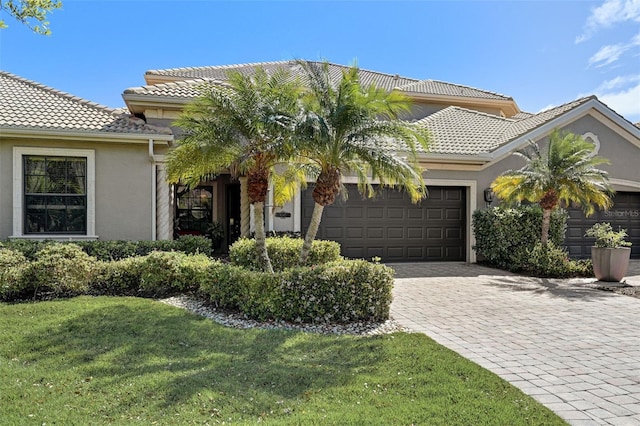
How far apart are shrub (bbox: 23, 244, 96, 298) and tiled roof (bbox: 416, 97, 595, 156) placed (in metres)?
10.3

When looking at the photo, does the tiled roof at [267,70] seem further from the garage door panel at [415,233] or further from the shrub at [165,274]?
the shrub at [165,274]

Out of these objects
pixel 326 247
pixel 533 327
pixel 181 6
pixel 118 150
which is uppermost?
pixel 181 6

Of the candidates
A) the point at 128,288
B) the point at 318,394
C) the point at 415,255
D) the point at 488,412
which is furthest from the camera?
the point at 415,255

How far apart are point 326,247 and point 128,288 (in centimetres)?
454

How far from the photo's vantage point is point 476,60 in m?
14.3

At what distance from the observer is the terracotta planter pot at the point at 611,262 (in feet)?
34.8

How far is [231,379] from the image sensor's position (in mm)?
4293

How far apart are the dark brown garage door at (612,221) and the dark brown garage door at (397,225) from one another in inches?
167

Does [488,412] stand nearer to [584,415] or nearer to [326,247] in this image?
[584,415]

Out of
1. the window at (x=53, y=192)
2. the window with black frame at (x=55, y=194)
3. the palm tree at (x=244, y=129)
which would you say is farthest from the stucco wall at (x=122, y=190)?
the palm tree at (x=244, y=129)

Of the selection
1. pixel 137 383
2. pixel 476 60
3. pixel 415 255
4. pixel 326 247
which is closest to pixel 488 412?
pixel 137 383

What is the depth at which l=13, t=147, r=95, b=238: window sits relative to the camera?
10477 mm

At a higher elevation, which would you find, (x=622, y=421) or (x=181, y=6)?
(x=181, y=6)

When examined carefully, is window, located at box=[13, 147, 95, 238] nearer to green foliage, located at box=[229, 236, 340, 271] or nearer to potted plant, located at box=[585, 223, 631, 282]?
green foliage, located at box=[229, 236, 340, 271]
